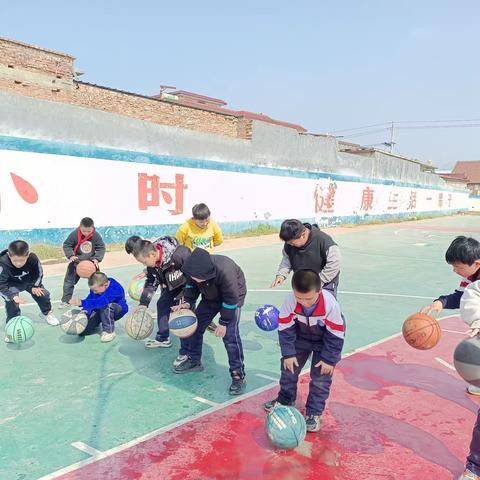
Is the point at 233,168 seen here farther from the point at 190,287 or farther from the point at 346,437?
the point at 346,437

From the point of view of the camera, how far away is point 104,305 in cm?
731

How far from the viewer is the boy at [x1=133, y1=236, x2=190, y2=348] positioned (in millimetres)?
5945

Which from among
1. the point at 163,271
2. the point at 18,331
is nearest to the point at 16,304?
the point at 18,331

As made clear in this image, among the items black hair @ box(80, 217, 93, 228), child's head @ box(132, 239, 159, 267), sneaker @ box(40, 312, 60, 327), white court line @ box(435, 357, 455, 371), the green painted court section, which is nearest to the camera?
the green painted court section

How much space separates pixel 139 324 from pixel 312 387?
2.93 metres

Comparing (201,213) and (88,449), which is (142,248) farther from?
(88,449)

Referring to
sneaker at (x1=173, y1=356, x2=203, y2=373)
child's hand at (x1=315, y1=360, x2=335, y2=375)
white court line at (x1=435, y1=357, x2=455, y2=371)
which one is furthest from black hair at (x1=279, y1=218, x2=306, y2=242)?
white court line at (x1=435, y1=357, x2=455, y2=371)

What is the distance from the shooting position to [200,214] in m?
7.53

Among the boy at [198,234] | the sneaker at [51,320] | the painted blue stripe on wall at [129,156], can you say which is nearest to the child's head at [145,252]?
the boy at [198,234]

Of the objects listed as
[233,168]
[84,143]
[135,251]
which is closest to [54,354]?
[135,251]

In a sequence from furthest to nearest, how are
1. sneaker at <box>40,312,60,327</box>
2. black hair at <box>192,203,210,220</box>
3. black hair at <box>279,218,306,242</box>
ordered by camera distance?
1. sneaker at <box>40,312,60,327</box>
2. black hair at <box>192,203,210,220</box>
3. black hair at <box>279,218,306,242</box>

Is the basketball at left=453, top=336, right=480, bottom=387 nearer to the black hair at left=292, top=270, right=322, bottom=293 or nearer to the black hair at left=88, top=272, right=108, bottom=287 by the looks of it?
the black hair at left=292, top=270, right=322, bottom=293

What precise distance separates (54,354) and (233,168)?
55.7ft

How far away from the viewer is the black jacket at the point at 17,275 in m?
6.99
